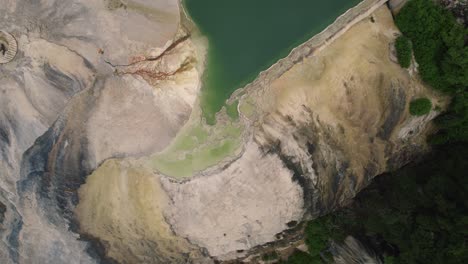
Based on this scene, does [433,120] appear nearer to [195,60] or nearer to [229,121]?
[229,121]

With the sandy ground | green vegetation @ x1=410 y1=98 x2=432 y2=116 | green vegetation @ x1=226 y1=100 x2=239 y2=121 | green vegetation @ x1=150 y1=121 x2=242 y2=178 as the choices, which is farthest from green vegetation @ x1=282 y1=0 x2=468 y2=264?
the sandy ground

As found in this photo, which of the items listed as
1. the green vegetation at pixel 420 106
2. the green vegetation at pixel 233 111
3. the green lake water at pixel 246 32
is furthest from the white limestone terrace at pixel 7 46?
the green vegetation at pixel 420 106

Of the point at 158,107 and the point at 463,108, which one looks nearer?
the point at 463,108

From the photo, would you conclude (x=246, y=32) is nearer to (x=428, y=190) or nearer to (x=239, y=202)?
(x=239, y=202)

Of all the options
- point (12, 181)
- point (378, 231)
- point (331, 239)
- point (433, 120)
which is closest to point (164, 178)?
point (12, 181)

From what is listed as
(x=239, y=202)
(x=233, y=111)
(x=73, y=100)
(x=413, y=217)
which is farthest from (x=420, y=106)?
(x=73, y=100)

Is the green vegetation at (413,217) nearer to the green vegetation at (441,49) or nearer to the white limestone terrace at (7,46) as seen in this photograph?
the green vegetation at (441,49)
